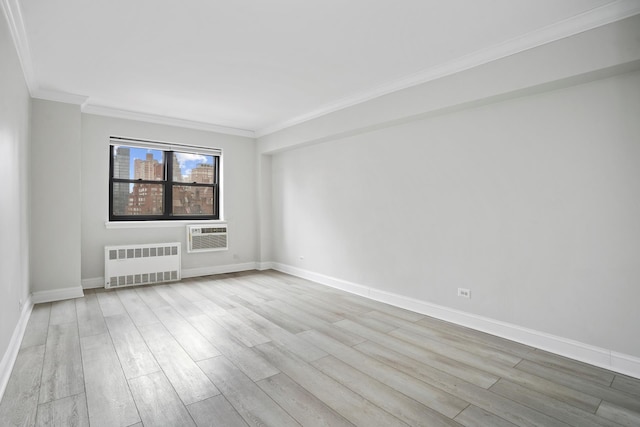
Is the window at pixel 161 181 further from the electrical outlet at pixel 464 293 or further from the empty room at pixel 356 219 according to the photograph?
the electrical outlet at pixel 464 293

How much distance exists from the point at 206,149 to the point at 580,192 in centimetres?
522

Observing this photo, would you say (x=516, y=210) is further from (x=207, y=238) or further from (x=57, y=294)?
(x=57, y=294)

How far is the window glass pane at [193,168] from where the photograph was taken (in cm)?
557

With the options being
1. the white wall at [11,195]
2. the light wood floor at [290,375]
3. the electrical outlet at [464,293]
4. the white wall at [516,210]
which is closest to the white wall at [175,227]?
the white wall at [11,195]

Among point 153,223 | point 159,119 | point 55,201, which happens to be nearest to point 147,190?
point 153,223

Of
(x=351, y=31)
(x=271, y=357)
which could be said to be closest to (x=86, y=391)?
(x=271, y=357)

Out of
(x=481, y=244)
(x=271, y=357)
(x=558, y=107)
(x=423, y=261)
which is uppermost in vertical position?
(x=558, y=107)

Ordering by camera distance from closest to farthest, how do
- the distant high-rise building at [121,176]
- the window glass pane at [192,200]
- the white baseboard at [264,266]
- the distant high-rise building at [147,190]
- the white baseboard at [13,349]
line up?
the white baseboard at [13,349], the distant high-rise building at [121,176], the distant high-rise building at [147,190], the window glass pane at [192,200], the white baseboard at [264,266]

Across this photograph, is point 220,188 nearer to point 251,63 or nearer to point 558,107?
point 251,63

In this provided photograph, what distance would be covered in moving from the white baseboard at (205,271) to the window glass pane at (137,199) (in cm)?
103

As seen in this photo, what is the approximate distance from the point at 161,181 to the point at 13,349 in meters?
3.24

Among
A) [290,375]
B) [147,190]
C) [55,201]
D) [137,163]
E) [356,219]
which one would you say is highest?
[137,163]

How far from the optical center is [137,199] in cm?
521

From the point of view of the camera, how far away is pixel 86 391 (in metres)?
2.14
